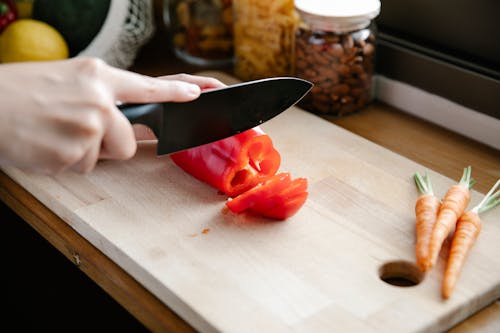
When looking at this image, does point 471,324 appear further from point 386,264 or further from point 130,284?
point 130,284

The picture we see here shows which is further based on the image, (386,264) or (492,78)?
(492,78)

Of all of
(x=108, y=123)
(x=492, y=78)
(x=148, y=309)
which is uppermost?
(x=108, y=123)

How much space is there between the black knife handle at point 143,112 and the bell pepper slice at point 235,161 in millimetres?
141

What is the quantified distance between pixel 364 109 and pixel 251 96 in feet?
1.45

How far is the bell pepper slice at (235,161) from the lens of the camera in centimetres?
117

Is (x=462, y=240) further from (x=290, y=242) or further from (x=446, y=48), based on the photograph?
(x=446, y=48)

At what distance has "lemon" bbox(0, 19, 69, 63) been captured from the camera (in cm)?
153

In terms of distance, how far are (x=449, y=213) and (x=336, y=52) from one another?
1.48 feet

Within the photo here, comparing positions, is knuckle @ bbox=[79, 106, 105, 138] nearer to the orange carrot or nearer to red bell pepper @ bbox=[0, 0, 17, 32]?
the orange carrot

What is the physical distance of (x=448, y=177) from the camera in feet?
4.14

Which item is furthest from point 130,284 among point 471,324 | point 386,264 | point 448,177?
point 448,177

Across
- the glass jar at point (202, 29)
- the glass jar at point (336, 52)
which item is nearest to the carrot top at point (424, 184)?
the glass jar at point (336, 52)

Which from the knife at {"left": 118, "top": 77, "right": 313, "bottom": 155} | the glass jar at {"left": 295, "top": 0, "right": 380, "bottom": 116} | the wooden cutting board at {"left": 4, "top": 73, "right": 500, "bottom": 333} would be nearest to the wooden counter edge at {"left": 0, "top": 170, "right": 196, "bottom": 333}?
the wooden cutting board at {"left": 4, "top": 73, "right": 500, "bottom": 333}

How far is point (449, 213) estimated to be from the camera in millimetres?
1060
